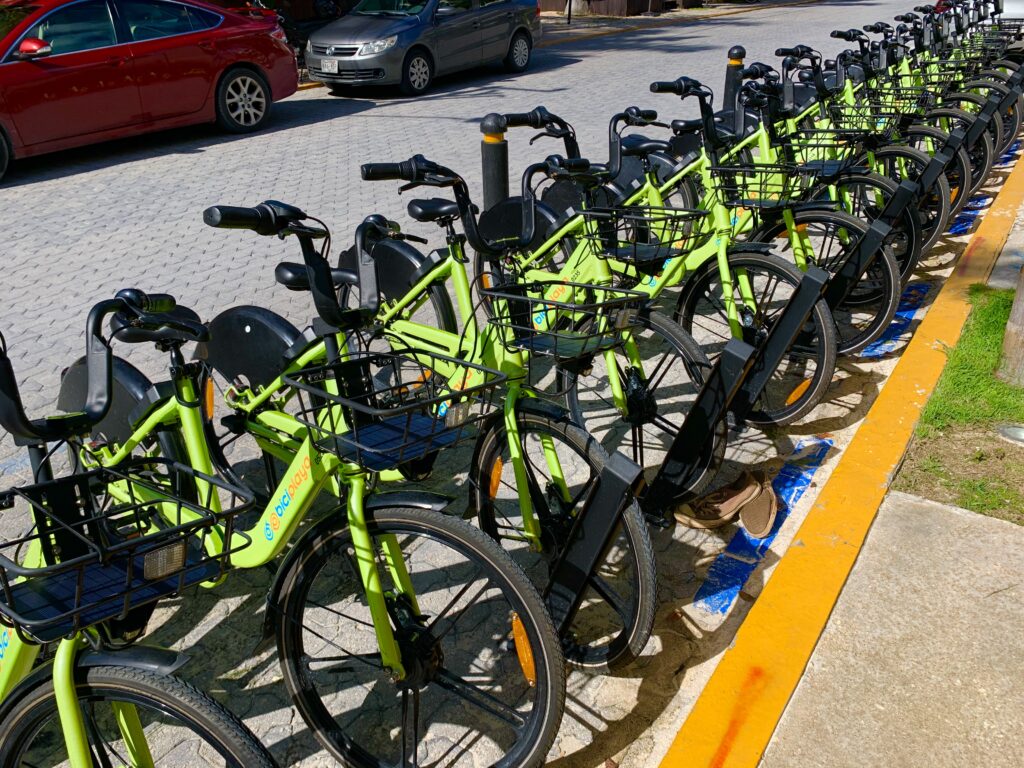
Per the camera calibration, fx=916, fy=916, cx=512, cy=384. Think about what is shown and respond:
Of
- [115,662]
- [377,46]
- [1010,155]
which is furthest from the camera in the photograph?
[377,46]

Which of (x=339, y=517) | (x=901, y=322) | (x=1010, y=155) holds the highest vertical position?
(x=339, y=517)

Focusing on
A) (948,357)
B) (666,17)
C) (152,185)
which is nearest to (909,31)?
(948,357)

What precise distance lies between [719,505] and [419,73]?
1091 cm

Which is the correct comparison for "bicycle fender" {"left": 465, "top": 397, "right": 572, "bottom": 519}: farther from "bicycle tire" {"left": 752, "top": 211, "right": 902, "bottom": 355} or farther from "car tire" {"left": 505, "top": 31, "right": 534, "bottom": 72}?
"car tire" {"left": 505, "top": 31, "right": 534, "bottom": 72}

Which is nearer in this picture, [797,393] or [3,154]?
[797,393]

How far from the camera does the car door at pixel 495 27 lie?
13.9 metres

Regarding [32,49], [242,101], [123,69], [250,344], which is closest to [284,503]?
[250,344]

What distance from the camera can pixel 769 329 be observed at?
4.54 m

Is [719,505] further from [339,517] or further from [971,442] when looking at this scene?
[339,517]

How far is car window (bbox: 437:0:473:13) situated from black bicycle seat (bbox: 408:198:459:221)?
10.5m

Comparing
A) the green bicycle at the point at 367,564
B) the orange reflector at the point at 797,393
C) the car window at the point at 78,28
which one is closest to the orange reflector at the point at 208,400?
the green bicycle at the point at 367,564

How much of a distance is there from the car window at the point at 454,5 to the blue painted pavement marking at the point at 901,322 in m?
9.19

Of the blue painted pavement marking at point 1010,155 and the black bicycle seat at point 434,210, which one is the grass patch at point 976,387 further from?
the blue painted pavement marking at point 1010,155

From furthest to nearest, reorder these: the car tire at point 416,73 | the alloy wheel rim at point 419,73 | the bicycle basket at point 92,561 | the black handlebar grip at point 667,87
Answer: the alloy wheel rim at point 419,73 < the car tire at point 416,73 < the black handlebar grip at point 667,87 < the bicycle basket at point 92,561
